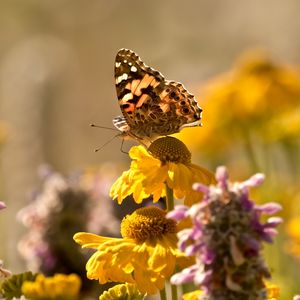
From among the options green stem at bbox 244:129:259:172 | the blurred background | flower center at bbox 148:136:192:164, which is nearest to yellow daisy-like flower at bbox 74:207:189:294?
flower center at bbox 148:136:192:164

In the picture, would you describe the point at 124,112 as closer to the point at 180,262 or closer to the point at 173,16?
the point at 180,262

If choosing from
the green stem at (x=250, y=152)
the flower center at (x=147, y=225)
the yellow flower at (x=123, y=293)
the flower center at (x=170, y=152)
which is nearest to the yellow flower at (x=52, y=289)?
the yellow flower at (x=123, y=293)

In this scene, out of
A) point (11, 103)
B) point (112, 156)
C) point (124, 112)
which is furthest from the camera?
point (112, 156)

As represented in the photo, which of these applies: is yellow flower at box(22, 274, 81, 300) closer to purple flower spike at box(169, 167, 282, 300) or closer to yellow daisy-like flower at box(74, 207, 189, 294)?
yellow daisy-like flower at box(74, 207, 189, 294)

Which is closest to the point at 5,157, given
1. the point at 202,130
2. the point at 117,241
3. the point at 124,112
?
the point at 202,130

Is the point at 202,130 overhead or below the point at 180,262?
overhead

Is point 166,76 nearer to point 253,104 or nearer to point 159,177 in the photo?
point 253,104

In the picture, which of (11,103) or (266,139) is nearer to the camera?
(266,139)
